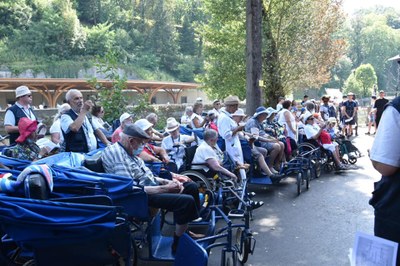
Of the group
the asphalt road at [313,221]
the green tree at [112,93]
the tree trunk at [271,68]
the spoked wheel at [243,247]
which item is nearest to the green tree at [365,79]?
the tree trunk at [271,68]

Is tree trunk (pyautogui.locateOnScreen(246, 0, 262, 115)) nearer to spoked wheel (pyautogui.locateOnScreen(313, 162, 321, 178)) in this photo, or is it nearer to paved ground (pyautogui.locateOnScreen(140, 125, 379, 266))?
spoked wheel (pyautogui.locateOnScreen(313, 162, 321, 178))

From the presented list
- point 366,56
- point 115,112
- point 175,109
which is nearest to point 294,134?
point 115,112

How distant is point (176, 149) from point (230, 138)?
1.02 meters

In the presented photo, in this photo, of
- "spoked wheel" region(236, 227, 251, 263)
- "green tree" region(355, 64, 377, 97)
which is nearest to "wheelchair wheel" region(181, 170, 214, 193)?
"spoked wheel" region(236, 227, 251, 263)

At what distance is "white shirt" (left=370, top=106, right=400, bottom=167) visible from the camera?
194 cm

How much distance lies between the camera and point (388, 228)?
79.0 inches

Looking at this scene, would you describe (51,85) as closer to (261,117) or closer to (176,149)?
(261,117)

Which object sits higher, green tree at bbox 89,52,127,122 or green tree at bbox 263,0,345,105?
green tree at bbox 263,0,345,105

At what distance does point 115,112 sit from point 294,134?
4255mm

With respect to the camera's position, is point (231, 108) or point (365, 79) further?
point (365, 79)

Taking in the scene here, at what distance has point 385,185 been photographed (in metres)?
2.07

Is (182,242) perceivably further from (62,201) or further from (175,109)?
(175,109)

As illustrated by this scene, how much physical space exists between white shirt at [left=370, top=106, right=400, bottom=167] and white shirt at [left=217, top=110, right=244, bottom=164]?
15.3 feet

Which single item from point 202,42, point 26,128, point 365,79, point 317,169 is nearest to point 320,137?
point 317,169
